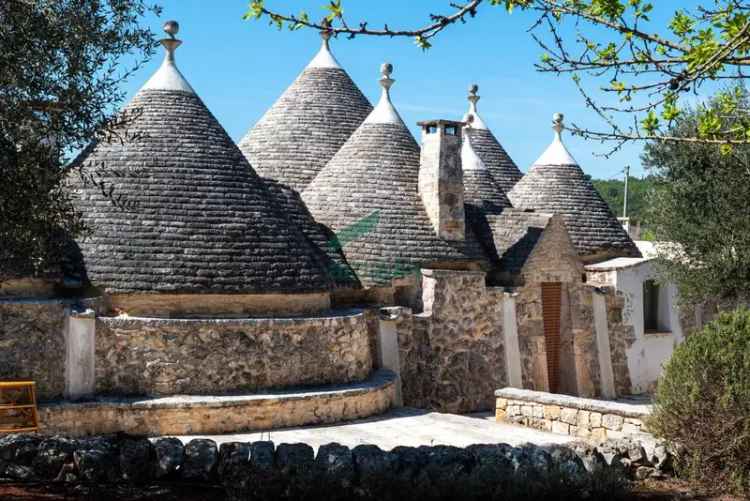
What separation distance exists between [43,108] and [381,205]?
902 centimetres

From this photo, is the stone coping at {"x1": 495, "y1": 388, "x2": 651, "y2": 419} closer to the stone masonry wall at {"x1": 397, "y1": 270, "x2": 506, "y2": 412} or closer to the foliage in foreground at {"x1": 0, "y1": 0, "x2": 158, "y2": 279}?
the stone masonry wall at {"x1": 397, "y1": 270, "x2": 506, "y2": 412}

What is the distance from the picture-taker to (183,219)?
12.8 metres

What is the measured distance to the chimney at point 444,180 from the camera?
1606 cm

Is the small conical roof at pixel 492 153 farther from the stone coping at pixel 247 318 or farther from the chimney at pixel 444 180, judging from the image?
the stone coping at pixel 247 318

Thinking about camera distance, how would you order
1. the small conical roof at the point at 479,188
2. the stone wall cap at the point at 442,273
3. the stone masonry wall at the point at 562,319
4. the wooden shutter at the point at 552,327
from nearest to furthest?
the stone wall cap at the point at 442,273 < the stone masonry wall at the point at 562,319 < the wooden shutter at the point at 552,327 < the small conical roof at the point at 479,188

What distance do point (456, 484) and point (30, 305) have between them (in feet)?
20.2

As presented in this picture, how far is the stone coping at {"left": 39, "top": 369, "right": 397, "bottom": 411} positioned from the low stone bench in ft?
6.82

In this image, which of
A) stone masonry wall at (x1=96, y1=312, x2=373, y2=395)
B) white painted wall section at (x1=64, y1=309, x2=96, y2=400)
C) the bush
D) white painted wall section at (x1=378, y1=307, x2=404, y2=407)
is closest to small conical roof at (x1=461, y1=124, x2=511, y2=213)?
white painted wall section at (x1=378, y1=307, x2=404, y2=407)

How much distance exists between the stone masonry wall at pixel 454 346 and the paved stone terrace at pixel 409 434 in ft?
5.70

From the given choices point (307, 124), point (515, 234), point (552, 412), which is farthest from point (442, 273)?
point (307, 124)

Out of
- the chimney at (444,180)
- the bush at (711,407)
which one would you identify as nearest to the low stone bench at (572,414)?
the bush at (711,407)

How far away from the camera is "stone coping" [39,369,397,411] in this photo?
11.4 meters

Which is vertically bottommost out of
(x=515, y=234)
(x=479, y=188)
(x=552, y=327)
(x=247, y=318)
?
(x=552, y=327)

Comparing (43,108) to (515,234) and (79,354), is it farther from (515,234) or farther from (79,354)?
(515,234)
